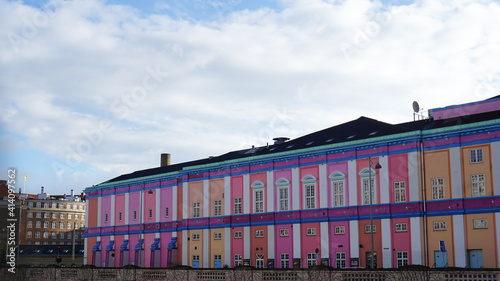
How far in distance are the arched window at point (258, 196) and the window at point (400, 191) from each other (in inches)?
589

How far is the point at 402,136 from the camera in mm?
56250

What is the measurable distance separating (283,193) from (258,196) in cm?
325

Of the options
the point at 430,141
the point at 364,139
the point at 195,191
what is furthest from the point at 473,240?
the point at 195,191

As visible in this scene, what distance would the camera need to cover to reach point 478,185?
52.4m

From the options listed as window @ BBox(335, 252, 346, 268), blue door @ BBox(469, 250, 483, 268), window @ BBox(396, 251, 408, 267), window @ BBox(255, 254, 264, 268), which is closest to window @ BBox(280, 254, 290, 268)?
window @ BBox(255, 254, 264, 268)

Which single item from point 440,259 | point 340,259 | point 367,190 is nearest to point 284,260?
point 340,259

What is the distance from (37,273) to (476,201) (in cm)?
3362

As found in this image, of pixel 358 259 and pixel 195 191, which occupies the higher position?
pixel 195 191

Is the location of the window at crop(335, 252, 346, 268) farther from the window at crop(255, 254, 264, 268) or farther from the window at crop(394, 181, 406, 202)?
the window at crop(255, 254, 264, 268)

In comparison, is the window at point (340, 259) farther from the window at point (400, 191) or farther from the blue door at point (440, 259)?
the blue door at point (440, 259)

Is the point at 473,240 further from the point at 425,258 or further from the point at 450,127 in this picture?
the point at 450,127

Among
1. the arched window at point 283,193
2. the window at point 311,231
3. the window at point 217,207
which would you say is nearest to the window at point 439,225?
the window at point 311,231

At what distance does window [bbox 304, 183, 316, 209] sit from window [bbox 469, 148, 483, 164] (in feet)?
49.9

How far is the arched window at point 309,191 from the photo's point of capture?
62906mm
